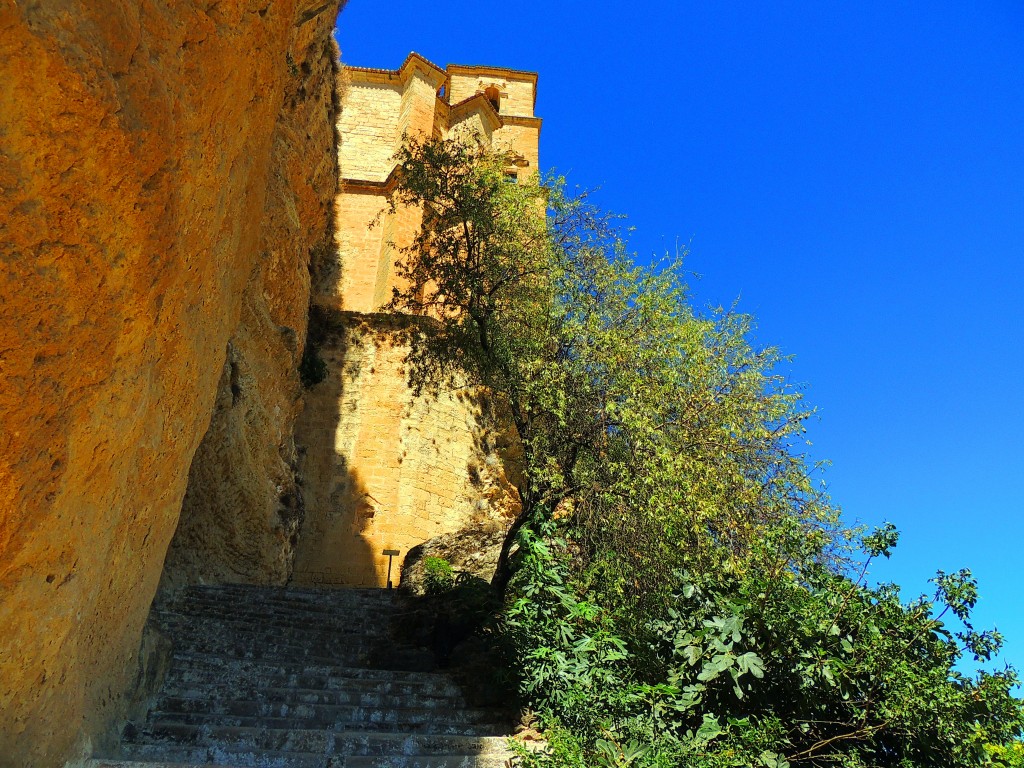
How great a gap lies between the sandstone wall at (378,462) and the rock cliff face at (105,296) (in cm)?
1112

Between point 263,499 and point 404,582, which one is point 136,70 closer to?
point 404,582

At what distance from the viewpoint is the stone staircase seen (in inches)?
213

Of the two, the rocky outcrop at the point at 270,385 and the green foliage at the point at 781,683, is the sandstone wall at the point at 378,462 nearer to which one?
the rocky outcrop at the point at 270,385

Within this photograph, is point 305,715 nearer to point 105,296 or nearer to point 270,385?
point 105,296

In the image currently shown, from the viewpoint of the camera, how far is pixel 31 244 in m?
3.17

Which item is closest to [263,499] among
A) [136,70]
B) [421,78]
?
[136,70]

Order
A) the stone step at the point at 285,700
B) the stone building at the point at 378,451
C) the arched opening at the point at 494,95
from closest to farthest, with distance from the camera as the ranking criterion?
1. the stone step at the point at 285,700
2. the stone building at the point at 378,451
3. the arched opening at the point at 494,95

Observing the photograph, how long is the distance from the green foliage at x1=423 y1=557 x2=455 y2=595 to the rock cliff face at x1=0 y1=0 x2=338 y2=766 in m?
4.51

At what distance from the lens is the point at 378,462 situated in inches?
690

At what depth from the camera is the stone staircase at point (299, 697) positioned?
5410 millimetres

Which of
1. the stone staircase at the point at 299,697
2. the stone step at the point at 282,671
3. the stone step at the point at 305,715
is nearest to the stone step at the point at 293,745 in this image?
the stone staircase at the point at 299,697

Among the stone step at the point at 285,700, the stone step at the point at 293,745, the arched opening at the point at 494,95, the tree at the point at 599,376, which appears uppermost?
the arched opening at the point at 494,95

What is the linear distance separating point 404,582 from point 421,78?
20.1 metres

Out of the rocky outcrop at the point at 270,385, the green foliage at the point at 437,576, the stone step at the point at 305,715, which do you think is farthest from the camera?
the rocky outcrop at the point at 270,385
